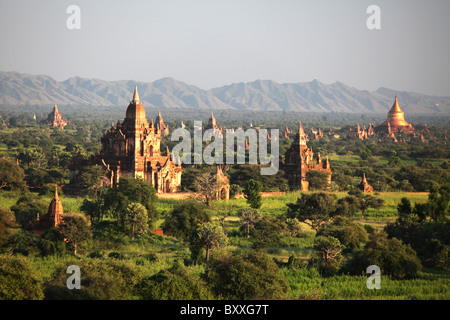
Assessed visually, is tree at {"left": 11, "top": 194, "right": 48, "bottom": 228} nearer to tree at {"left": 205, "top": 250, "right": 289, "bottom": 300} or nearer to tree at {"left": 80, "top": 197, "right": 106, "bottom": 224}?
tree at {"left": 80, "top": 197, "right": 106, "bottom": 224}

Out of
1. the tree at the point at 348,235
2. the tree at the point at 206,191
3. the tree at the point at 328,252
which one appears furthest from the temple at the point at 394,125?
the tree at the point at 328,252

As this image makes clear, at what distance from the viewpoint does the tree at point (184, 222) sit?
41.0 metres

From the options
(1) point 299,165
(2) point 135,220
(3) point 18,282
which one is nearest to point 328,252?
(2) point 135,220

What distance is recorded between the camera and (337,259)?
114 ft

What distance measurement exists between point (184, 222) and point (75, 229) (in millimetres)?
7577

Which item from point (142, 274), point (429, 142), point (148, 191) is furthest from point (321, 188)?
point (429, 142)

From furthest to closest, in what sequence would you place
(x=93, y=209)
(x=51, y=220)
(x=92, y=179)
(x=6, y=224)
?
(x=92, y=179), (x=93, y=209), (x=51, y=220), (x=6, y=224)

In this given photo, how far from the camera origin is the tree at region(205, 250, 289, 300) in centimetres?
2828

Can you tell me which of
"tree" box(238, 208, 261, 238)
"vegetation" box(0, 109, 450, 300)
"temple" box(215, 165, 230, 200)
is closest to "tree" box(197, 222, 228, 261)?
"vegetation" box(0, 109, 450, 300)

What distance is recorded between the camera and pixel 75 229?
120ft

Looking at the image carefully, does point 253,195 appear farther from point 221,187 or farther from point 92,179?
point 92,179

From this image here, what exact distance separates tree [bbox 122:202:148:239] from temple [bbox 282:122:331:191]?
27.1 m

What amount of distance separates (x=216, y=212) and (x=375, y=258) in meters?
19.2

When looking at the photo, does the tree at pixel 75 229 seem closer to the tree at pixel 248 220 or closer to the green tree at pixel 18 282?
the green tree at pixel 18 282
